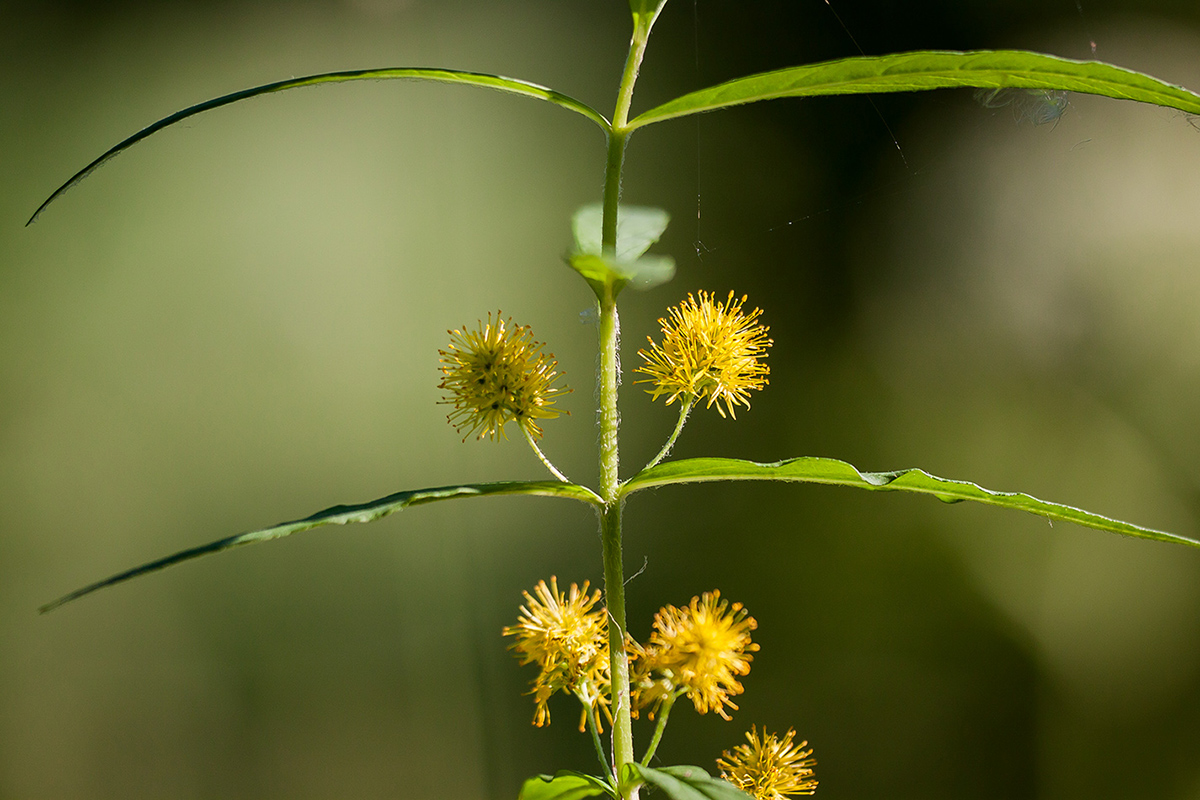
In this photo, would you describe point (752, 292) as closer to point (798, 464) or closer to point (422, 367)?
point (422, 367)

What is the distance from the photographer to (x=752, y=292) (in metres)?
1.06

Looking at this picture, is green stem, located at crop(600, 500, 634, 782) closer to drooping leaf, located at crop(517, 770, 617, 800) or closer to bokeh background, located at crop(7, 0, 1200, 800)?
drooping leaf, located at crop(517, 770, 617, 800)

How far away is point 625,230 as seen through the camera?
373 mm

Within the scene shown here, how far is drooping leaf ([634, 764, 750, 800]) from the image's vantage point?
0.94ft

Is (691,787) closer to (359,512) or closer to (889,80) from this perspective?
(359,512)

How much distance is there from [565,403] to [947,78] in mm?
786

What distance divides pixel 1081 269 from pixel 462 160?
0.80 meters

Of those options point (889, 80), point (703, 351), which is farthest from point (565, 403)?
point (889, 80)

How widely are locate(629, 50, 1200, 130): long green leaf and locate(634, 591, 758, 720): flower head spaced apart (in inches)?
8.1

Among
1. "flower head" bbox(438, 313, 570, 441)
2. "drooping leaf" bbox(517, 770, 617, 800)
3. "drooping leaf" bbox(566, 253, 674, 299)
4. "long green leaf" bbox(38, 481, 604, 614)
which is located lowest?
"drooping leaf" bbox(517, 770, 617, 800)

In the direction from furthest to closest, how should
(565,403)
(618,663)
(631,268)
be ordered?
(565,403) < (618,663) < (631,268)

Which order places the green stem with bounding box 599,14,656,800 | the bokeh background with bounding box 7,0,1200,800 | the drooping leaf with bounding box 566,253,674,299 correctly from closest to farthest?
the drooping leaf with bounding box 566,253,674,299 → the green stem with bounding box 599,14,656,800 → the bokeh background with bounding box 7,0,1200,800

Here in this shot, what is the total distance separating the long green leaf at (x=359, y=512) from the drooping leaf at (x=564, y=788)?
119 millimetres

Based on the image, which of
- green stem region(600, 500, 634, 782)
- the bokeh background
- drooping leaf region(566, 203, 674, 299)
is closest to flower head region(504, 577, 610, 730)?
green stem region(600, 500, 634, 782)
